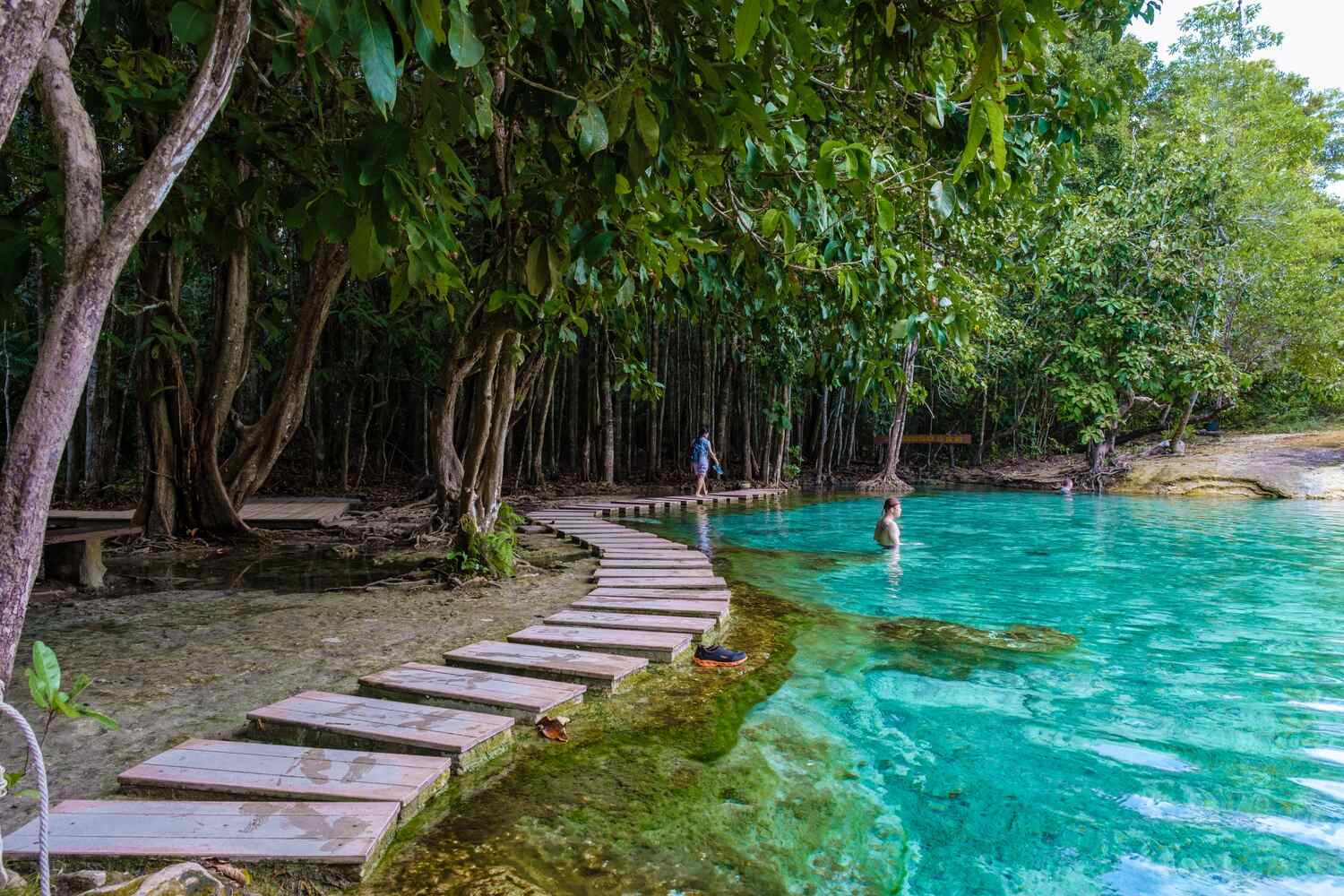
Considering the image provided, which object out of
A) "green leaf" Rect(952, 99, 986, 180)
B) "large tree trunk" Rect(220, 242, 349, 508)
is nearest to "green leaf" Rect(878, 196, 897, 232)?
"green leaf" Rect(952, 99, 986, 180)

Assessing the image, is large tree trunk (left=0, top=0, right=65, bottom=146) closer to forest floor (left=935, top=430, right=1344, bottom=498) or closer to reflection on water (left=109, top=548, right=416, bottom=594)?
reflection on water (left=109, top=548, right=416, bottom=594)

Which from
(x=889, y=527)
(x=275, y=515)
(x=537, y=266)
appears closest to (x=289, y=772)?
(x=537, y=266)

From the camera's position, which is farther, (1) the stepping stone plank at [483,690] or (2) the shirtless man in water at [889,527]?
(2) the shirtless man in water at [889,527]

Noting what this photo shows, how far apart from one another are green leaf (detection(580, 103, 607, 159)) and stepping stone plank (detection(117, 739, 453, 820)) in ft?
6.81

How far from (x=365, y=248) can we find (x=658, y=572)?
4.17 m

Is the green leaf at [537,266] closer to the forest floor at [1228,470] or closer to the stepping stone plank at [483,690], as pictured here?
the stepping stone plank at [483,690]

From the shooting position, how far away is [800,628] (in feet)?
17.0

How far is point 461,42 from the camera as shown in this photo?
72.1 inches

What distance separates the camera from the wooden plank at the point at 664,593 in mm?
5277

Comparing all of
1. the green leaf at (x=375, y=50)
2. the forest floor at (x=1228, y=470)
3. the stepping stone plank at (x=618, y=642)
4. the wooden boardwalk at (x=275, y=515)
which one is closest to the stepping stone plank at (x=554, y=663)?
the stepping stone plank at (x=618, y=642)

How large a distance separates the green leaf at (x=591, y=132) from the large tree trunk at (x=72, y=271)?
→ 1.04 metres

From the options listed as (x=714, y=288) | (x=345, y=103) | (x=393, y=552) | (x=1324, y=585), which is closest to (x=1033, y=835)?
(x=714, y=288)

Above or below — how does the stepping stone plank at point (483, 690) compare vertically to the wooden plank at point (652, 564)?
below

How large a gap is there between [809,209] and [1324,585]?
696 cm
